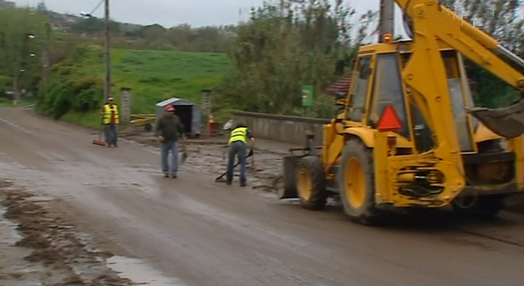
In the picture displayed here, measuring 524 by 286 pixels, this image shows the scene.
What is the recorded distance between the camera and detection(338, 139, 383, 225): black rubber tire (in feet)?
38.0

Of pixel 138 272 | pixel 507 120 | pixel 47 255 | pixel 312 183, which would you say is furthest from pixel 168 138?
pixel 138 272

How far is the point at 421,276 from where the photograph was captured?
8.48 m

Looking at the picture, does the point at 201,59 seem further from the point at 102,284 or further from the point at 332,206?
the point at 102,284

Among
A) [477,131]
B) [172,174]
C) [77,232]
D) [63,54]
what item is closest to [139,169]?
[172,174]

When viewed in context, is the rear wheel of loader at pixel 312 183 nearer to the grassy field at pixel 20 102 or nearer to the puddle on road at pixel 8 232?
the puddle on road at pixel 8 232

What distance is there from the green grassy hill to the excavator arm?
1470 inches

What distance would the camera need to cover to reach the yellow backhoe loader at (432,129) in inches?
440

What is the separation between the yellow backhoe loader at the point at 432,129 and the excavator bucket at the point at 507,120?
0.04ft

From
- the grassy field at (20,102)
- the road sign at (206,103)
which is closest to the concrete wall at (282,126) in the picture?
the road sign at (206,103)

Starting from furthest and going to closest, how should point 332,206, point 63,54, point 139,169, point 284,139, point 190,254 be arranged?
point 63,54 < point 284,139 < point 139,169 < point 332,206 < point 190,254

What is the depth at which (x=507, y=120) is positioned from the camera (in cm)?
1127

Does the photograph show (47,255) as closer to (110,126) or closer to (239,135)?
(239,135)

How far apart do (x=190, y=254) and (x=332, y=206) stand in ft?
16.4

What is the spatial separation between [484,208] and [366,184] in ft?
6.93
